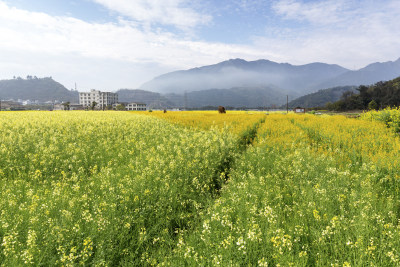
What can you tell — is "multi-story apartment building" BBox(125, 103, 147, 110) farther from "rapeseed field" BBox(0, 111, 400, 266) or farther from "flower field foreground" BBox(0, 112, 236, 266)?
"rapeseed field" BBox(0, 111, 400, 266)

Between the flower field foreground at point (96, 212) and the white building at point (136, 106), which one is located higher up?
the white building at point (136, 106)

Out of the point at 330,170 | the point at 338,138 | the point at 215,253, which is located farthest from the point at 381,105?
the point at 215,253

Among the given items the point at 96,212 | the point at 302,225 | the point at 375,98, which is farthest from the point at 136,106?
the point at 302,225

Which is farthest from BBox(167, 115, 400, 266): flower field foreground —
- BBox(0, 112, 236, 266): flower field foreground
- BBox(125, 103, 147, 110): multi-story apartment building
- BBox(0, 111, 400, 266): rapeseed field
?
BBox(125, 103, 147, 110): multi-story apartment building

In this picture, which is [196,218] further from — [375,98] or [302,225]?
[375,98]

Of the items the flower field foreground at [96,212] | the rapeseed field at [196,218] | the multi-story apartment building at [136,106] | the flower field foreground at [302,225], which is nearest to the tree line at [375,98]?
the flower field foreground at [302,225]

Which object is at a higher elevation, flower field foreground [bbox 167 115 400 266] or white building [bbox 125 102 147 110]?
white building [bbox 125 102 147 110]

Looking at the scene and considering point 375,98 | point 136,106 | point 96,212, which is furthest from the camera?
point 136,106

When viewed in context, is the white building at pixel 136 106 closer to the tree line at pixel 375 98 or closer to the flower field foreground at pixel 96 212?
the tree line at pixel 375 98

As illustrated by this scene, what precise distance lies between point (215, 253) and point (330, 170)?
4.84 meters

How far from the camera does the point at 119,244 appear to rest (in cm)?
365

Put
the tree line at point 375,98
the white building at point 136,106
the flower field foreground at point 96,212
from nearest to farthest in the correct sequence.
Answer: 1. the flower field foreground at point 96,212
2. the tree line at point 375,98
3. the white building at point 136,106

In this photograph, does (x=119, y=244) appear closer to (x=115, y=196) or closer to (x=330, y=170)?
(x=115, y=196)

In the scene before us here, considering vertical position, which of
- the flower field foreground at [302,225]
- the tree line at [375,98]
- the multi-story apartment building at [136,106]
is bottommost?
the flower field foreground at [302,225]
